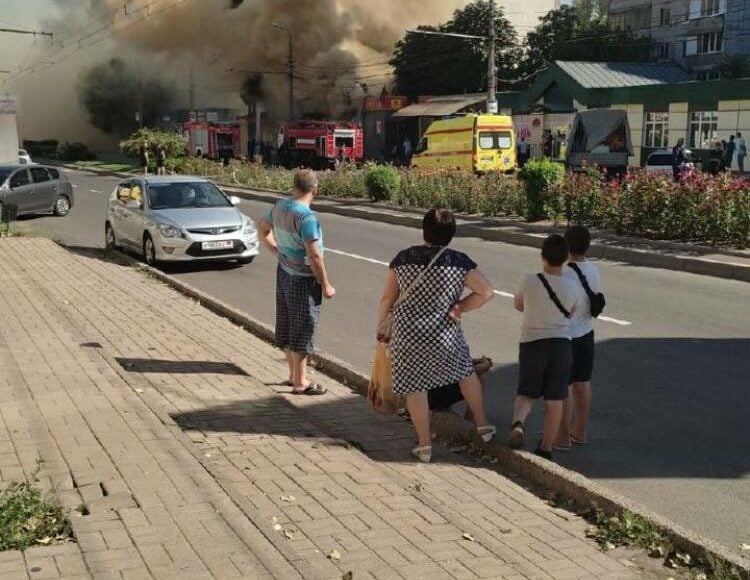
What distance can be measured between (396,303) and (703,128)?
3721cm

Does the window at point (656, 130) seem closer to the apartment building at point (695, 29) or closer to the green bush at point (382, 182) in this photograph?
the green bush at point (382, 182)

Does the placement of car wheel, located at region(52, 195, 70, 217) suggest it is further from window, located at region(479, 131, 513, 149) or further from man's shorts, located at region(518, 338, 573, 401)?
man's shorts, located at region(518, 338, 573, 401)

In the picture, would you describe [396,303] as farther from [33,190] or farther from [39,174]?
[39,174]

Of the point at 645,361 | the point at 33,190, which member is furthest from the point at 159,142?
the point at 645,361

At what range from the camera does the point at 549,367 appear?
512 cm

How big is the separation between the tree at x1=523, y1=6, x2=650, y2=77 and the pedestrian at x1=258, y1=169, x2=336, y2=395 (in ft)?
188

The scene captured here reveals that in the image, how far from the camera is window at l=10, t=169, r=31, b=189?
22.9 meters

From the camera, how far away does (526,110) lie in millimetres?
45750

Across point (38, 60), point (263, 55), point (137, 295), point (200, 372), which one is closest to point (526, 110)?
point (263, 55)

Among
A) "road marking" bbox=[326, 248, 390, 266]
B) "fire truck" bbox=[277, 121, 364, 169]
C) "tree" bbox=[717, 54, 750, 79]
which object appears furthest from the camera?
"tree" bbox=[717, 54, 750, 79]

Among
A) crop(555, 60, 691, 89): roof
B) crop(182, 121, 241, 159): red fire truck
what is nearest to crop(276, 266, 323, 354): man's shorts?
crop(555, 60, 691, 89): roof

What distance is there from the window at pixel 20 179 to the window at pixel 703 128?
90.6 feet

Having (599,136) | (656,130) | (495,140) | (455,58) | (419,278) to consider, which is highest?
(455,58)

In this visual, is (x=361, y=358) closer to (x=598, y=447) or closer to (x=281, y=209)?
(x=281, y=209)
